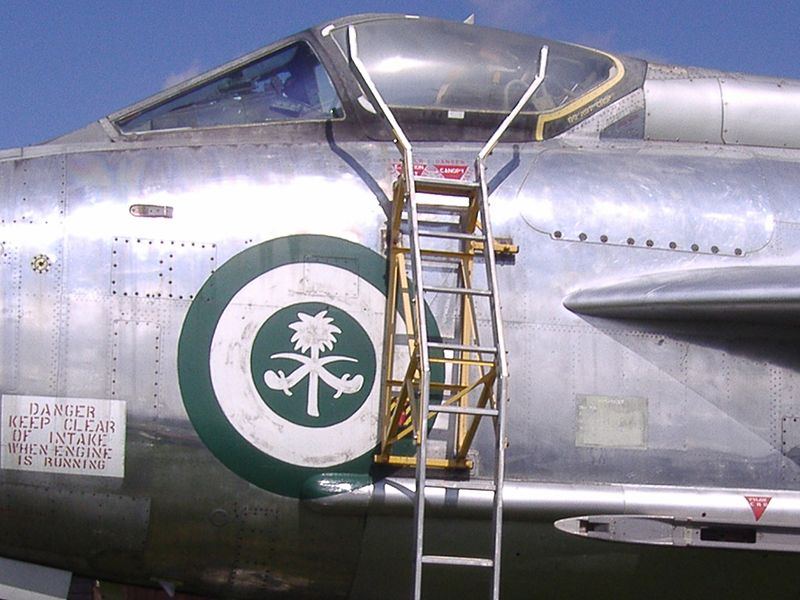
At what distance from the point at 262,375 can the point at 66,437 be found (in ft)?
3.74

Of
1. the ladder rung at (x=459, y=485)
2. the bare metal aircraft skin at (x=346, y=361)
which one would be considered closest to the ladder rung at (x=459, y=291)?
the bare metal aircraft skin at (x=346, y=361)

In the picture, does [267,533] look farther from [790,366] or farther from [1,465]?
[790,366]

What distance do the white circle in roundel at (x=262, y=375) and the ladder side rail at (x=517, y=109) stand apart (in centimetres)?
119

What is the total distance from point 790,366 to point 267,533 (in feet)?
10.9

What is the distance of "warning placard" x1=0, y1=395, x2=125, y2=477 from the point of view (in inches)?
274

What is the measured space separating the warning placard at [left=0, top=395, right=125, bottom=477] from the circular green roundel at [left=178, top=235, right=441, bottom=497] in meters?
0.45

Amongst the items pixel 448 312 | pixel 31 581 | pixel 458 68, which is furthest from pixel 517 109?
pixel 31 581

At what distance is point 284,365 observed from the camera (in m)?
7.17

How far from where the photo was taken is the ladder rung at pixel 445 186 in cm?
727

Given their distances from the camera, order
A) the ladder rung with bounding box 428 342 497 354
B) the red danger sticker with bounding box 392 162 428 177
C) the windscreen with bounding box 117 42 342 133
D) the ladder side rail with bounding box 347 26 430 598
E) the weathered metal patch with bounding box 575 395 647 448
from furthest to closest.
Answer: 1. the windscreen with bounding box 117 42 342 133
2. the red danger sticker with bounding box 392 162 428 177
3. the weathered metal patch with bounding box 575 395 647 448
4. the ladder rung with bounding box 428 342 497 354
5. the ladder side rail with bounding box 347 26 430 598

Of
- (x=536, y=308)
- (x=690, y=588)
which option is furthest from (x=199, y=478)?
(x=690, y=588)

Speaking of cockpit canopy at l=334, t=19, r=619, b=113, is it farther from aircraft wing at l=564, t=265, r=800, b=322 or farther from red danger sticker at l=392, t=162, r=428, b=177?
aircraft wing at l=564, t=265, r=800, b=322

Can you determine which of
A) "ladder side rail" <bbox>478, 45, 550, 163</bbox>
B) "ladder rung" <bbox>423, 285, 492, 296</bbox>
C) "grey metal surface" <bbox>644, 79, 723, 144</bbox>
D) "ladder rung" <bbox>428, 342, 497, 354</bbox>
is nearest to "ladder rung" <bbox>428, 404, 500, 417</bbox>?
"ladder rung" <bbox>428, 342, 497, 354</bbox>

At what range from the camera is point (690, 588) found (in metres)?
7.49
